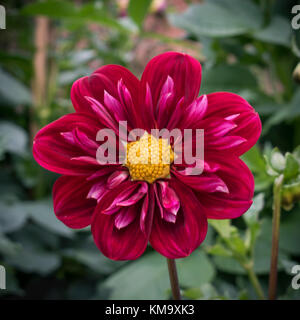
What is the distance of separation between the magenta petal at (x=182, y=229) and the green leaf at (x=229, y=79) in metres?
0.26

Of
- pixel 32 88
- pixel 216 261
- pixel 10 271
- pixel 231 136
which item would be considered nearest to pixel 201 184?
pixel 231 136

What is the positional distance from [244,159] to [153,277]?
0.62 ft

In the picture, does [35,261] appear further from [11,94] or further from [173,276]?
[173,276]

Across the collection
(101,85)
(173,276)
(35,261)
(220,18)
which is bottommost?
(35,261)

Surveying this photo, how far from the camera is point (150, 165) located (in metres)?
0.20

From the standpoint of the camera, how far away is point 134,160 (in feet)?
0.67

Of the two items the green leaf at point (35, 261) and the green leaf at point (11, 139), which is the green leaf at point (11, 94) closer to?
the green leaf at point (11, 139)

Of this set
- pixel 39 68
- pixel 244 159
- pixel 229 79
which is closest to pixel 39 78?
pixel 39 68

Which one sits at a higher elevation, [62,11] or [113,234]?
[62,11]

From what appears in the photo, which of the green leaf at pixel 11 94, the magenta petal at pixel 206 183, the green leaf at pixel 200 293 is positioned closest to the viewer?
the magenta petal at pixel 206 183

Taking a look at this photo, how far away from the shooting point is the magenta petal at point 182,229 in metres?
0.19

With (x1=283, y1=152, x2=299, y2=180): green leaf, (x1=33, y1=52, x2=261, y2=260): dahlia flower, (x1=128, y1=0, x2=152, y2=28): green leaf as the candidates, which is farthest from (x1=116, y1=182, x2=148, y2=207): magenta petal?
(x1=128, y1=0, x2=152, y2=28): green leaf

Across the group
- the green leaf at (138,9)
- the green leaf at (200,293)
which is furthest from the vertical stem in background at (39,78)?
the green leaf at (200,293)
